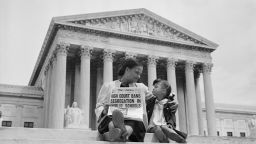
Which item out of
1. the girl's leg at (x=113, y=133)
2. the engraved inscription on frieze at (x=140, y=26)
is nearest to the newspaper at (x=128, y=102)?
the girl's leg at (x=113, y=133)

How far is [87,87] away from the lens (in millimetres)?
40562

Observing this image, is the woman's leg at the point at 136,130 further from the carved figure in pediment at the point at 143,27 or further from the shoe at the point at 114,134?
the carved figure in pediment at the point at 143,27

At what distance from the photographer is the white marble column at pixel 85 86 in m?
39.6

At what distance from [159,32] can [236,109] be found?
2921cm

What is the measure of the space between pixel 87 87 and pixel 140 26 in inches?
470

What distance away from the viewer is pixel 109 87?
6.95 meters

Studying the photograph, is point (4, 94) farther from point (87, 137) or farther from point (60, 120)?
point (87, 137)

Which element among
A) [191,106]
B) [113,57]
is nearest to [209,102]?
[191,106]

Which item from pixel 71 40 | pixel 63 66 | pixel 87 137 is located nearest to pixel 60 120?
pixel 63 66

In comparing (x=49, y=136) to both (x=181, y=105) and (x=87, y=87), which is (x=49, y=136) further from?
(x=181, y=105)

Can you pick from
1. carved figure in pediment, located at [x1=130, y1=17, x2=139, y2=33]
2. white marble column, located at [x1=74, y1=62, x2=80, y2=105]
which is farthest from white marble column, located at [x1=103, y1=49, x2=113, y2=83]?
carved figure in pediment, located at [x1=130, y1=17, x2=139, y2=33]

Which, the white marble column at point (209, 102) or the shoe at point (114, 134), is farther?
the white marble column at point (209, 102)

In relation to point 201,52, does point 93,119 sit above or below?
below

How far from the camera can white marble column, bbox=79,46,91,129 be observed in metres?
39.6
